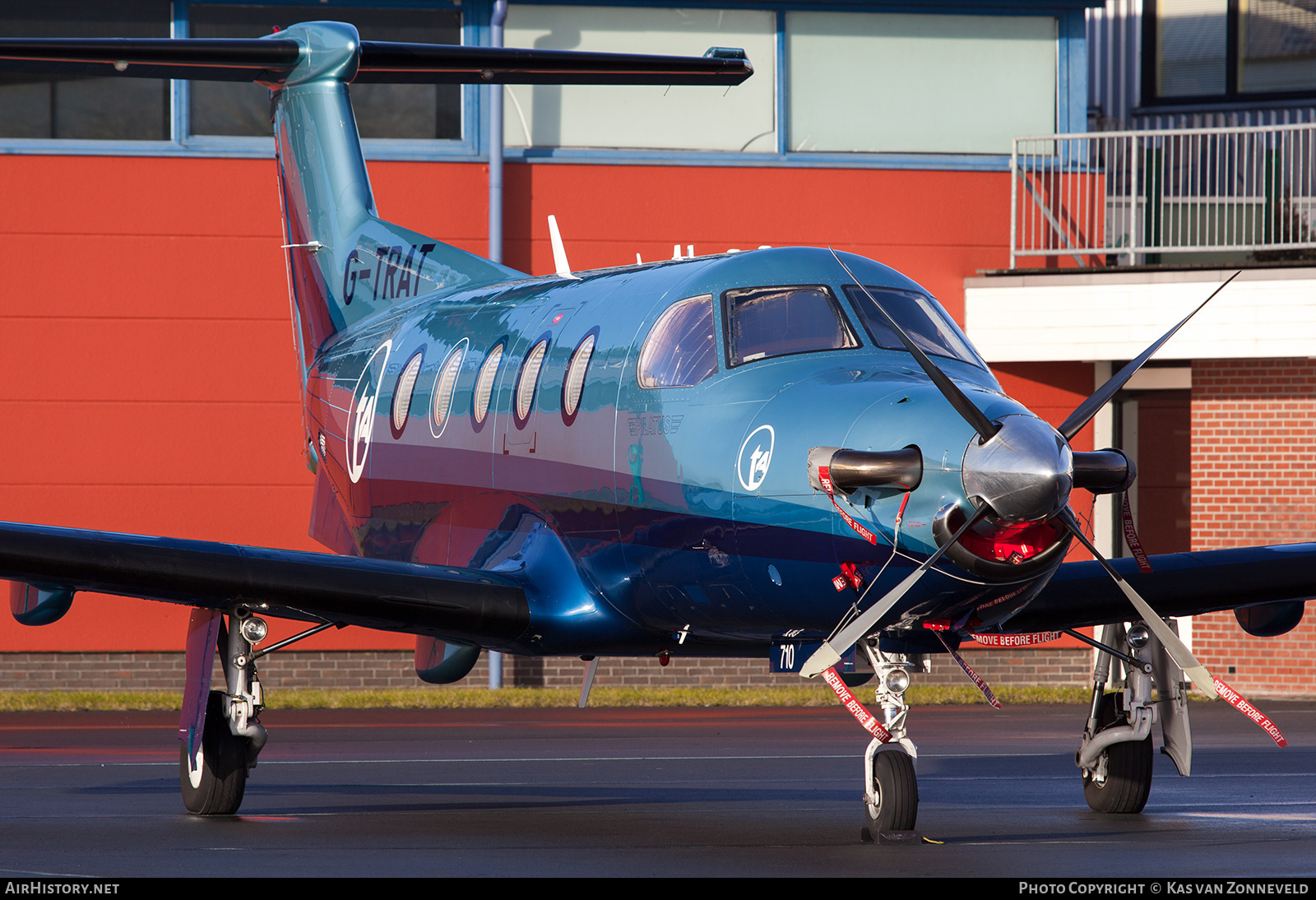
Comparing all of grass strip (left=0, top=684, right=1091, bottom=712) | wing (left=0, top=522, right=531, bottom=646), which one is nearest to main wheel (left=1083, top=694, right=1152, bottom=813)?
→ wing (left=0, top=522, right=531, bottom=646)

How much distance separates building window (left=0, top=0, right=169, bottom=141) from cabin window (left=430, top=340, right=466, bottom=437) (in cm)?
Answer: 957

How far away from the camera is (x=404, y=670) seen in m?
20.0

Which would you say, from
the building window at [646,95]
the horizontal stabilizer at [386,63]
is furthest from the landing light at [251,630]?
the building window at [646,95]

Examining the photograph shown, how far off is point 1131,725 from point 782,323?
3564mm

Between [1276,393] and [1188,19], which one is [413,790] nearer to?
[1276,393]

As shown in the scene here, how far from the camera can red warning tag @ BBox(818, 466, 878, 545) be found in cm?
764

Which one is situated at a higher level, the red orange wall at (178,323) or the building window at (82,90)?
the building window at (82,90)

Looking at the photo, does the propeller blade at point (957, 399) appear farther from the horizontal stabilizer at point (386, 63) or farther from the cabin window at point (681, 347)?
the horizontal stabilizer at point (386, 63)

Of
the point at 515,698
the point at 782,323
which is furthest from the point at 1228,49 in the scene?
the point at 782,323

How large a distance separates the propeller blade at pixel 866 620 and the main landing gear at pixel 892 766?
0.43 metres

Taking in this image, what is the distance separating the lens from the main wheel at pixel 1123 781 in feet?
33.6

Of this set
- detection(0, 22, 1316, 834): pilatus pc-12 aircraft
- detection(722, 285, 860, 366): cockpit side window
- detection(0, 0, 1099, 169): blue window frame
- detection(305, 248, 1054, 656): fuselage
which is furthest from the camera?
detection(0, 0, 1099, 169): blue window frame

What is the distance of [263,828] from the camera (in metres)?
9.65

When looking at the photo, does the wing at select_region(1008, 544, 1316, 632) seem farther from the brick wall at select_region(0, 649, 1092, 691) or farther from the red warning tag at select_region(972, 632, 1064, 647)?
the brick wall at select_region(0, 649, 1092, 691)
